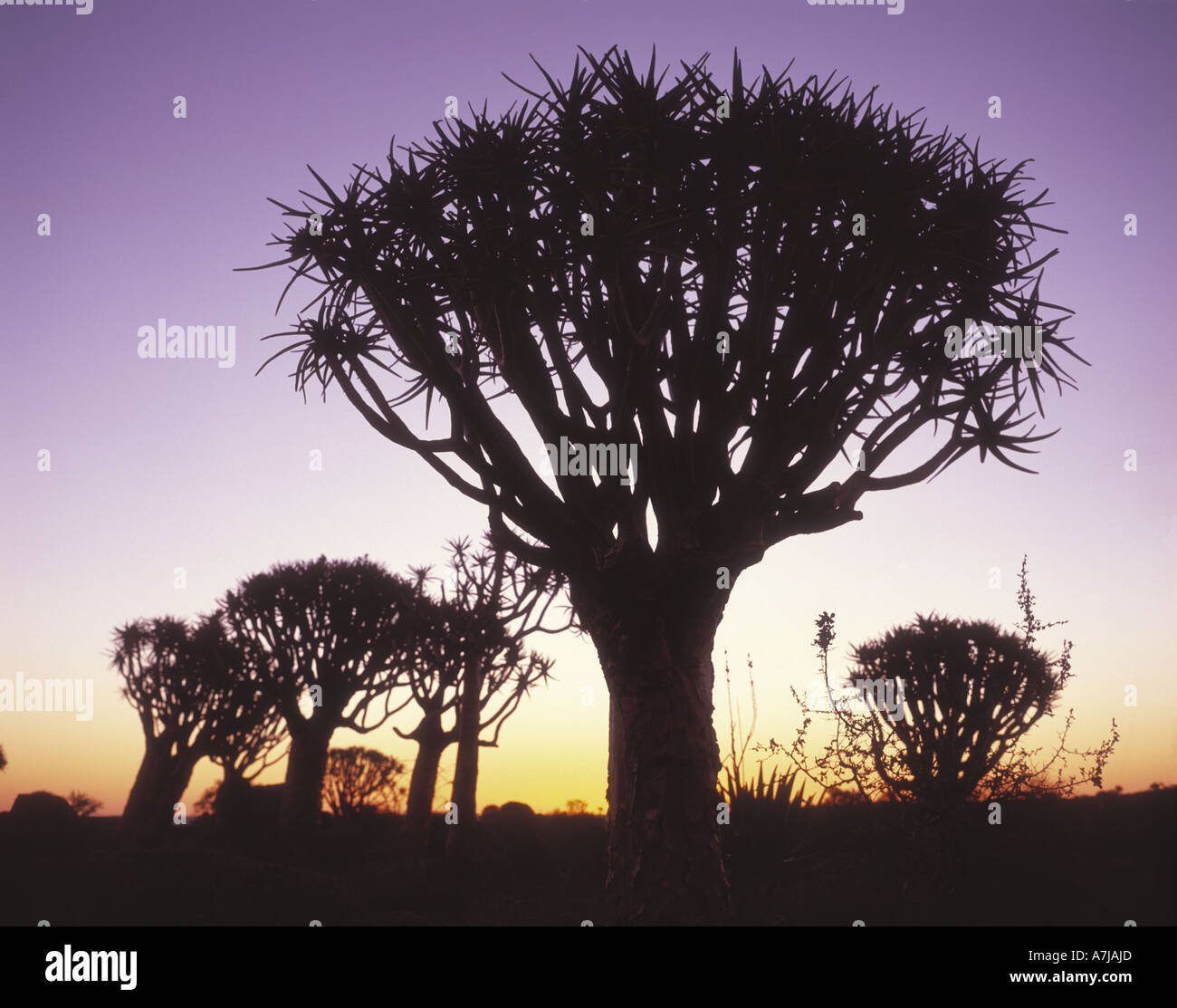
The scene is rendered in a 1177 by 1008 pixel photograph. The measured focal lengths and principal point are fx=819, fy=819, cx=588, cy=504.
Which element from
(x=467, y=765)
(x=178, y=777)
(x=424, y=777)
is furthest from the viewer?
(x=178, y=777)

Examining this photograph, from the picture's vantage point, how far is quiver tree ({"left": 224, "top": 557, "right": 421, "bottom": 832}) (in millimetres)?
17969

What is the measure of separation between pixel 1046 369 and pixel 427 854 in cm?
1123

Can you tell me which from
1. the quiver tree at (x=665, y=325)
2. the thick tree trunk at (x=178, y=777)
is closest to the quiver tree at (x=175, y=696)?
the thick tree trunk at (x=178, y=777)

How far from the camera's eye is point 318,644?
61.4 feet

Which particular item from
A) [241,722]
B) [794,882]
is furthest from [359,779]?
[794,882]

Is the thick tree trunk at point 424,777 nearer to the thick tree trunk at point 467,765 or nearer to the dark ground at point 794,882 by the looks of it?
the thick tree trunk at point 467,765

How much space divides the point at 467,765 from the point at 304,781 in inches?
201

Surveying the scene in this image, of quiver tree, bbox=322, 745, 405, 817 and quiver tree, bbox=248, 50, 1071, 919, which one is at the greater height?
quiver tree, bbox=248, 50, 1071, 919

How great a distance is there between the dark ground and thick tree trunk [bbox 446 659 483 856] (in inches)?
21.2

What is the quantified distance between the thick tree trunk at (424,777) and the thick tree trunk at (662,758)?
10297 mm

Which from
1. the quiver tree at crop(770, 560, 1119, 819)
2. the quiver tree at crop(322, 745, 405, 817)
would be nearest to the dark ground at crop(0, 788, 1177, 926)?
the quiver tree at crop(770, 560, 1119, 819)

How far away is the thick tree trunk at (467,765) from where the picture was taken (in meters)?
13.3

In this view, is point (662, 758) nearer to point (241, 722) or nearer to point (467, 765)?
point (467, 765)

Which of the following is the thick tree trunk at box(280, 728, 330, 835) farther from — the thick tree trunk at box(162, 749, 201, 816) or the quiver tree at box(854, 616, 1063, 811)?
the quiver tree at box(854, 616, 1063, 811)
